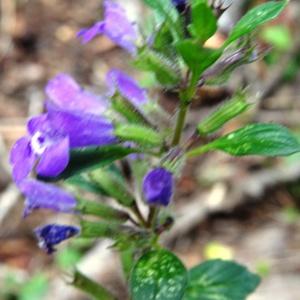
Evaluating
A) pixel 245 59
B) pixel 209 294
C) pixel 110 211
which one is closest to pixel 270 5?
pixel 245 59

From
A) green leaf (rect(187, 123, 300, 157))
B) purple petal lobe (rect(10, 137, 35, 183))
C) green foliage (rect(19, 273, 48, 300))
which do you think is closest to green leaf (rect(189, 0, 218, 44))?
green leaf (rect(187, 123, 300, 157))

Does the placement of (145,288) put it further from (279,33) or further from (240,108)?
(279,33)

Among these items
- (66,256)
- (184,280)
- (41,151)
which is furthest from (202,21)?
(66,256)

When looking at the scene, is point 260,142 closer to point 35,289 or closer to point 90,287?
point 90,287

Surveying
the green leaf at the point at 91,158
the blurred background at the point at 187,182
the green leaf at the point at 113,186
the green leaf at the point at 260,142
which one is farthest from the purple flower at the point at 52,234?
the blurred background at the point at 187,182

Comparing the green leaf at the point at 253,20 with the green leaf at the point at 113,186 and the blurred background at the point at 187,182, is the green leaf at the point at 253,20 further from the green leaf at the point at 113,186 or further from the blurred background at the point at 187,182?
the blurred background at the point at 187,182
